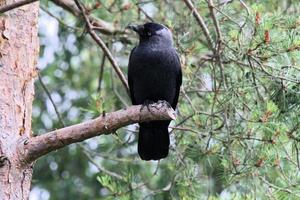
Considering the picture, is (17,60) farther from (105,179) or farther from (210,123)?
(210,123)

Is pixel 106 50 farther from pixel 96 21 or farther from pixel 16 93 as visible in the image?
pixel 96 21

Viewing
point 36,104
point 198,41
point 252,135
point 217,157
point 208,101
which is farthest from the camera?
point 36,104

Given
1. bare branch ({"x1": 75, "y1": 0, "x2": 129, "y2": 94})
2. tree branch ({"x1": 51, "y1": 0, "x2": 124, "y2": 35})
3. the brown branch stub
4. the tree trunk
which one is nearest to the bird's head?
bare branch ({"x1": 75, "y1": 0, "x2": 129, "y2": 94})

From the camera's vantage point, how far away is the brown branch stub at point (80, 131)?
3.19m

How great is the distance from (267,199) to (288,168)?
0.32 metres

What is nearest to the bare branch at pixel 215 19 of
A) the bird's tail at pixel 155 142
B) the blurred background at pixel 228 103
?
the blurred background at pixel 228 103

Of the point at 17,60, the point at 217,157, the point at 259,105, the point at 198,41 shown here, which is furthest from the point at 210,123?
the point at 17,60

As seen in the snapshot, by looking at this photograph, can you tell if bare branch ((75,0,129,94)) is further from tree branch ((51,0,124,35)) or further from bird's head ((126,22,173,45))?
tree branch ((51,0,124,35))

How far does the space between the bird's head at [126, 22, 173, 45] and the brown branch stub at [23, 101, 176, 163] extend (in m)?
0.96

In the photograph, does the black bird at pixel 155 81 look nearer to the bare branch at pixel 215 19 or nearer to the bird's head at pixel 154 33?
the bird's head at pixel 154 33

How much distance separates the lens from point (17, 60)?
3.55m

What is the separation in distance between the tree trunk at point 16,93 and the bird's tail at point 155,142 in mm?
797

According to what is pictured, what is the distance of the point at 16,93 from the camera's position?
3477mm

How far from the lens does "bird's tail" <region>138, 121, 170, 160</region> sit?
4.00 m
